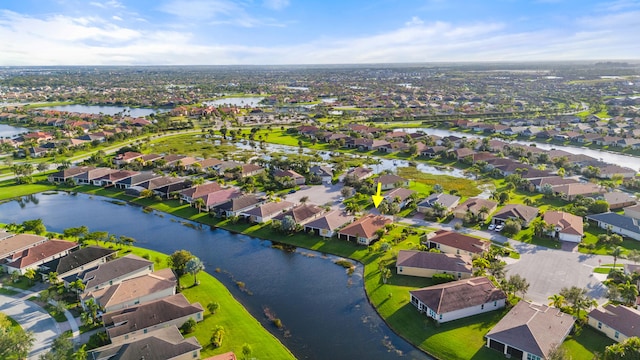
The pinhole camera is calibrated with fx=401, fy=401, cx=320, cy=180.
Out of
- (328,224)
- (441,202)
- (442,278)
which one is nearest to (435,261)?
(442,278)

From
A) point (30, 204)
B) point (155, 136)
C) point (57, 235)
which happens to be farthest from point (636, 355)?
point (155, 136)

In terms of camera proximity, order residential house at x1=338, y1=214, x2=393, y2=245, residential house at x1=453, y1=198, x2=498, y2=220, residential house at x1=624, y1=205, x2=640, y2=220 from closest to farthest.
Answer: residential house at x1=338, y1=214, x2=393, y2=245 < residential house at x1=624, y1=205, x2=640, y2=220 < residential house at x1=453, y1=198, x2=498, y2=220

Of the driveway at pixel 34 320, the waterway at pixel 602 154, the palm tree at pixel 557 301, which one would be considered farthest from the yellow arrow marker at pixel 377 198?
the waterway at pixel 602 154

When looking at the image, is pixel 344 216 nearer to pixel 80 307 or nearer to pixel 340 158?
pixel 80 307

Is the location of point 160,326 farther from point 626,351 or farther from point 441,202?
point 441,202

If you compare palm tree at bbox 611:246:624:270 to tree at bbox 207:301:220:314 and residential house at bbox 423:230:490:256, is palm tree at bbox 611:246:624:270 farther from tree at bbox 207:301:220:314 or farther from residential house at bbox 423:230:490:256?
tree at bbox 207:301:220:314

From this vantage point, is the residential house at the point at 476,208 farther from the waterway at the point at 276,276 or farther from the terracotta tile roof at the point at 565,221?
the waterway at the point at 276,276

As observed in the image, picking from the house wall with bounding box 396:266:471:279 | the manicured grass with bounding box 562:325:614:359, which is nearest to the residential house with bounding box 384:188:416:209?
the house wall with bounding box 396:266:471:279
